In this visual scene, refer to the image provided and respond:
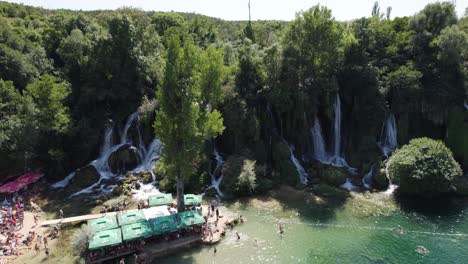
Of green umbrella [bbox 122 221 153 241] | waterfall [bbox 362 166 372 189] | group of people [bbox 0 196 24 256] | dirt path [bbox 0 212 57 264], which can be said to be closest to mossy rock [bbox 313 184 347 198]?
waterfall [bbox 362 166 372 189]

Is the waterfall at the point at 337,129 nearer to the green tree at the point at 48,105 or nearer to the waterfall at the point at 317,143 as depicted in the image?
the waterfall at the point at 317,143

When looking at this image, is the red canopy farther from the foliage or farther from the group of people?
the foliage

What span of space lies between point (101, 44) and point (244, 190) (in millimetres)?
33197

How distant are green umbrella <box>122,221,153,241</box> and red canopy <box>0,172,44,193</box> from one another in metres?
20.1

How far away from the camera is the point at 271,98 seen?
151 ft

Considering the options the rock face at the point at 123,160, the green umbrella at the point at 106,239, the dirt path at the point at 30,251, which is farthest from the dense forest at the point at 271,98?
the green umbrella at the point at 106,239

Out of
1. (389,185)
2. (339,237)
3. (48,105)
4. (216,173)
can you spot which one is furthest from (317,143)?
(48,105)

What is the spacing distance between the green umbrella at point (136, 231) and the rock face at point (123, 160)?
17.2 m

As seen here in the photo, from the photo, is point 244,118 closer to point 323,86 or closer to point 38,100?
point 323,86

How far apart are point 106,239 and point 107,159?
20009 mm

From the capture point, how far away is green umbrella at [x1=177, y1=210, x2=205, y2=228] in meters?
29.8

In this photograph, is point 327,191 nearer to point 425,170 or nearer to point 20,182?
point 425,170

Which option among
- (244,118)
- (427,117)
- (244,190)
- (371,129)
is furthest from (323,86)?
(244,190)

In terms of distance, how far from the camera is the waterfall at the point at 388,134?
47.0 m
